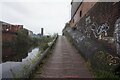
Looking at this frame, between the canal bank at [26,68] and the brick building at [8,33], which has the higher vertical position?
the brick building at [8,33]

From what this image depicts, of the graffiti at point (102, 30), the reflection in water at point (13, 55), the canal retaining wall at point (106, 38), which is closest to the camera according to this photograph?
the canal retaining wall at point (106, 38)

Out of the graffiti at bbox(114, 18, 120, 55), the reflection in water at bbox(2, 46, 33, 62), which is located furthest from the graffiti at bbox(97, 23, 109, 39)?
the reflection in water at bbox(2, 46, 33, 62)

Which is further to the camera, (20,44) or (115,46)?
(20,44)

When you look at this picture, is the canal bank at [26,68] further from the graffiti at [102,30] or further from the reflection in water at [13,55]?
the reflection in water at [13,55]

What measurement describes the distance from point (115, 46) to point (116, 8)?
4.81ft

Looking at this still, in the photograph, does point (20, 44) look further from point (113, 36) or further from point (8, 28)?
point (113, 36)

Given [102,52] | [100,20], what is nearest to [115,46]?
[102,52]

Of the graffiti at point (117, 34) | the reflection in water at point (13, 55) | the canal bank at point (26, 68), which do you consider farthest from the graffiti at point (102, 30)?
the reflection in water at point (13, 55)

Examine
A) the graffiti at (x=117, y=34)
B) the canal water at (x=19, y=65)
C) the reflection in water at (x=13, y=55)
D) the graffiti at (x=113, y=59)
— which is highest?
the graffiti at (x=117, y=34)

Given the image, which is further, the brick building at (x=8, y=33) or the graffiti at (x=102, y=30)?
the brick building at (x=8, y=33)

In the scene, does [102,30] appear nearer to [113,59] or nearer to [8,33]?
[113,59]

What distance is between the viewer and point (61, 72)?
30.9 feet

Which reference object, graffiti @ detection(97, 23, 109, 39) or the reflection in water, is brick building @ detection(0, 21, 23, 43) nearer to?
the reflection in water

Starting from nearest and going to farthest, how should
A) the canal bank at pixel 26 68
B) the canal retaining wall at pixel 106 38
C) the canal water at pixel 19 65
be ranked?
the canal bank at pixel 26 68 < the canal retaining wall at pixel 106 38 < the canal water at pixel 19 65
